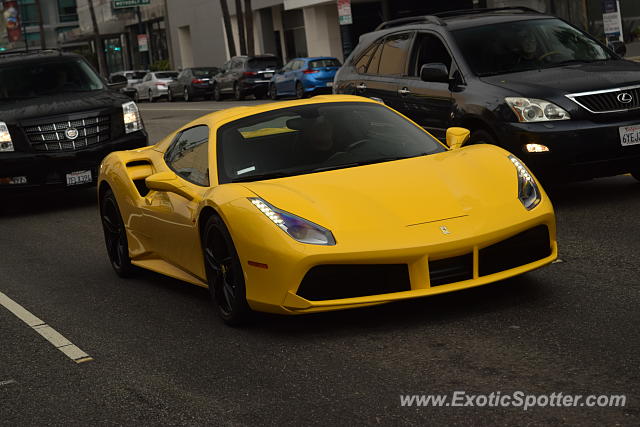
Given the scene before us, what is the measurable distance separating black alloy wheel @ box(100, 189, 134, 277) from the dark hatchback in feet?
14.7

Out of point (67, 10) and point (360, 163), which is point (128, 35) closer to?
point (67, 10)

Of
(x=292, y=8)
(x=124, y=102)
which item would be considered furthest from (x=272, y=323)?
(x=292, y=8)

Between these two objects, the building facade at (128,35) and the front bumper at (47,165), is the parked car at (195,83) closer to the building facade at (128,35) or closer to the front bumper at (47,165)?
the building facade at (128,35)

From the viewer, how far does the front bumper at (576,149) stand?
9.52m

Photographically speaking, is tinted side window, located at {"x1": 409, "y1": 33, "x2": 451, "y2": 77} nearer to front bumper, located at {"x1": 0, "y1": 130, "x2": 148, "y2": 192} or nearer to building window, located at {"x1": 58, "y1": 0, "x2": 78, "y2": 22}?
front bumper, located at {"x1": 0, "y1": 130, "x2": 148, "y2": 192}

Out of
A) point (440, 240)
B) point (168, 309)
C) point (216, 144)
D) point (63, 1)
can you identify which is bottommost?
point (168, 309)

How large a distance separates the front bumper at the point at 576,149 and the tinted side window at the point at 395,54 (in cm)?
252

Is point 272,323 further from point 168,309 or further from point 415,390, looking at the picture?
point 415,390

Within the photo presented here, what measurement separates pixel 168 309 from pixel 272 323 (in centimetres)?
108

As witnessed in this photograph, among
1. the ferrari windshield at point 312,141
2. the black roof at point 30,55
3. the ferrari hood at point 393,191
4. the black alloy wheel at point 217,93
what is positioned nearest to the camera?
the ferrari hood at point 393,191

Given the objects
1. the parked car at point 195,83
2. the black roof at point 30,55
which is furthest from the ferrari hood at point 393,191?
the parked car at point 195,83

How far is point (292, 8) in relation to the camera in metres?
55.5

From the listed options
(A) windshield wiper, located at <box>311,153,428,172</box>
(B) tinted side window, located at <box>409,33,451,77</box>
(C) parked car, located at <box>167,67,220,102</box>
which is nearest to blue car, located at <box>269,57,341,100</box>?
(C) parked car, located at <box>167,67,220,102</box>

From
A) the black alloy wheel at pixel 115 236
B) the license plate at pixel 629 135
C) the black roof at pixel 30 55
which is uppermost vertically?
the black roof at pixel 30 55
